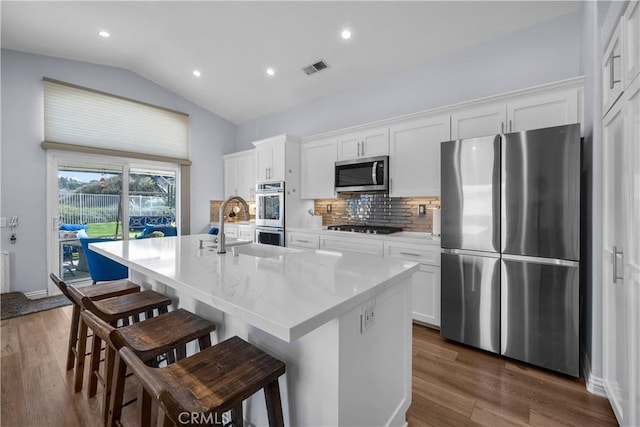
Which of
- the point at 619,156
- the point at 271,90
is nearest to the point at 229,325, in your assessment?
the point at 619,156

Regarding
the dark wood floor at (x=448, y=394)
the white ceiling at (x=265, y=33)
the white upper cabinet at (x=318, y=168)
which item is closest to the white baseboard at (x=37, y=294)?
the dark wood floor at (x=448, y=394)

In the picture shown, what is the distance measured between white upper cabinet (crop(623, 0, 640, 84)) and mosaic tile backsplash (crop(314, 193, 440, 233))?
2.09 meters

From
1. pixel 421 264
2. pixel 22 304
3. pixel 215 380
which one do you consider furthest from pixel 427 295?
pixel 22 304

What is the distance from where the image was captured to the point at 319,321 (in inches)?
36.2

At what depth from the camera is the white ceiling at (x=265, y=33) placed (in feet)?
9.49

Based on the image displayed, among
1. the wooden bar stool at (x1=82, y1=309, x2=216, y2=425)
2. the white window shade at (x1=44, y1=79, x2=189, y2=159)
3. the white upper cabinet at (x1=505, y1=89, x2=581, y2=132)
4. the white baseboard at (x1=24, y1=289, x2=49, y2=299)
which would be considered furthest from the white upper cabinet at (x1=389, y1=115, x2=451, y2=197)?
the white baseboard at (x1=24, y1=289, x2=49, y2=299)

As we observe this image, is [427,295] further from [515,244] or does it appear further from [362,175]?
[362,175]

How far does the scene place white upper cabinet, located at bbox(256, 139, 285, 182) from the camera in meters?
4.36

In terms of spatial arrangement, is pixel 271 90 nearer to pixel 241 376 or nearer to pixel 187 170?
pixel 187 170

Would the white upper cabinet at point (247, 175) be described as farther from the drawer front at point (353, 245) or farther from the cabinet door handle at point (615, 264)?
the cabinet door handle at point (615, 264)

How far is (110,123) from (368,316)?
5.10 meters

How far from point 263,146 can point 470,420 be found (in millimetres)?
4150

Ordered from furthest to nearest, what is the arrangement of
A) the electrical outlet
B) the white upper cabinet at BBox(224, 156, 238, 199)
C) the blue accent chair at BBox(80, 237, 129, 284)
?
the white upper cabinet at BBox(224, 156, 238, 199) → the blue accent chair at BBox(80, 237, 129, 284) → the electrical outlet

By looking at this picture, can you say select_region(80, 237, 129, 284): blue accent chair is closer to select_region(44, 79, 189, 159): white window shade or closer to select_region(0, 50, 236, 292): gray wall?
select_region(0, 50, 236, 292): gray wall
